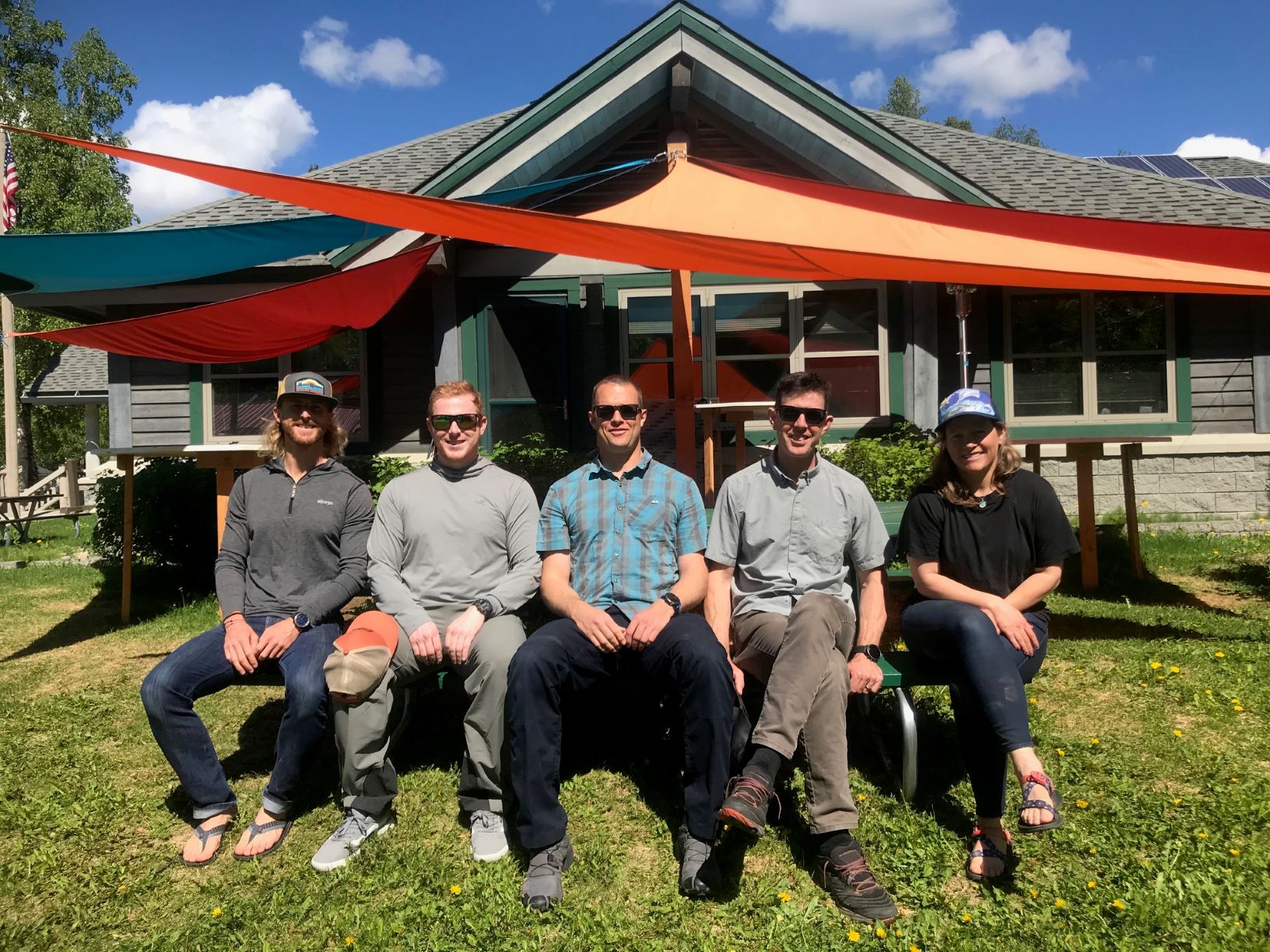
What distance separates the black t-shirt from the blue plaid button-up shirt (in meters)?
0.80

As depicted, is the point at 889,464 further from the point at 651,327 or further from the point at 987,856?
the point at 987,856

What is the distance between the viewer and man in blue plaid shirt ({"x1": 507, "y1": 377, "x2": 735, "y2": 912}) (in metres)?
2.27

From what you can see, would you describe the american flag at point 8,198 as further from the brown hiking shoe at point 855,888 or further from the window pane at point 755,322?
the brown hiking shoe at point 855,888

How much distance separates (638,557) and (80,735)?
269 cm

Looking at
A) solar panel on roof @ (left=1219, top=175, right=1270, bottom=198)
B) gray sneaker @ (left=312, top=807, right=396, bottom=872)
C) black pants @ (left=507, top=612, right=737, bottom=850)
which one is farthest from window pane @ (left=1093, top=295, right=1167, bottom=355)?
gray sneaker @ (left=312, top=807, right=396, bottom=872)

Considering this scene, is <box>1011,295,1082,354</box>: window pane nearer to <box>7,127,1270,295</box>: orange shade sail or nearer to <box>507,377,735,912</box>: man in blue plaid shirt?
<box>7,127,1270,295</box>: orange shade sail

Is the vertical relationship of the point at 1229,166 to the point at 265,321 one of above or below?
above

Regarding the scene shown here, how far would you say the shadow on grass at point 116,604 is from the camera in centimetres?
530

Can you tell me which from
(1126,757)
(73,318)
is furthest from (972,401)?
(73,318)

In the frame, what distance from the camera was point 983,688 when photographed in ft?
7.54

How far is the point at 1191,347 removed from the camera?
24.6 ft

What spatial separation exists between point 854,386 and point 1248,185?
692cm

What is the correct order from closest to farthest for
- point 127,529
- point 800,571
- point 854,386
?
point 800,571 < point 127,529 < point 854,386

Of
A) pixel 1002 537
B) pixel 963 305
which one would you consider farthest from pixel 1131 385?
pixel 1002 537
